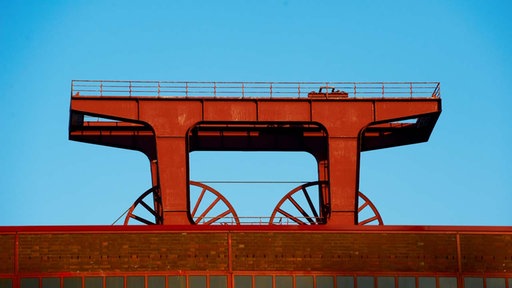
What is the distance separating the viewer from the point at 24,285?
44500mm

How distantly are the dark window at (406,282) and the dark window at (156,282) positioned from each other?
8013mm

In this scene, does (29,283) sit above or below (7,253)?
below

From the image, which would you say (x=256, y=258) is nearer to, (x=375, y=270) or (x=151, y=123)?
(x=375, y=270)

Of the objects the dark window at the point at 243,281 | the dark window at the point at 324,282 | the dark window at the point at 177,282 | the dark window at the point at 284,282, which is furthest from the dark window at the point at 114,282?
the dark window at the point at 324,282

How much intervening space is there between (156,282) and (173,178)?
21.0ft

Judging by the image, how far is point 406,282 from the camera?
4541cm

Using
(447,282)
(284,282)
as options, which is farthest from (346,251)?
(447,282)

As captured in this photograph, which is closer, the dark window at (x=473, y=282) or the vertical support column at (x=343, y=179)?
the dark window at (x=473, y=282)

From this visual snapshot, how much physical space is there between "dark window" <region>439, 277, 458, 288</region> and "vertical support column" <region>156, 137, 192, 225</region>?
9.95m

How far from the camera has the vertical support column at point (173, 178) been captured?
164ft

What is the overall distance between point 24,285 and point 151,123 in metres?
9.18

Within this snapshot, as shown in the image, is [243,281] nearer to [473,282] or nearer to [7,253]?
[473,282]

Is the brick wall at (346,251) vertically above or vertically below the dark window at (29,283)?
above

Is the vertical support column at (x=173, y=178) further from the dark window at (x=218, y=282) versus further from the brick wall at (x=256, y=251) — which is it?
the dark window at (x=218, y=282)
